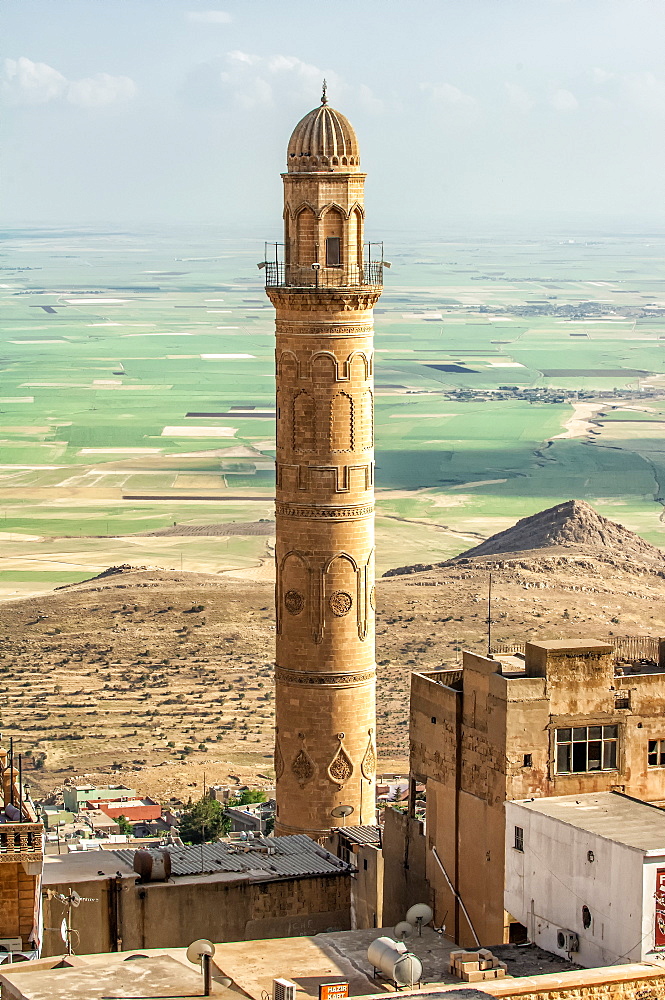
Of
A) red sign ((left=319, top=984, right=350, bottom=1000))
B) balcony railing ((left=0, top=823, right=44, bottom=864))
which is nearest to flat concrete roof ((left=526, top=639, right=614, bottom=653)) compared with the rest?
red sign ((left=319, top=984, right=350, bottom=1000))

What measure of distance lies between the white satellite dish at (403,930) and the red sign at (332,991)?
4.56 m

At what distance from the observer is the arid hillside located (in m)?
59.8

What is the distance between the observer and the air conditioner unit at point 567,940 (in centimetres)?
2617

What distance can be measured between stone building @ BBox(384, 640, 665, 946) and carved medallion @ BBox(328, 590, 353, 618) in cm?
433

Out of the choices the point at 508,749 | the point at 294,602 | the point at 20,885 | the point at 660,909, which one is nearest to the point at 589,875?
the point at 660,909

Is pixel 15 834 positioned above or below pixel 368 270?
below

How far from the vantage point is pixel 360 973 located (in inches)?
1009

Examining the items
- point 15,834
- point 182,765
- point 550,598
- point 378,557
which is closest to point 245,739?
point 182,765

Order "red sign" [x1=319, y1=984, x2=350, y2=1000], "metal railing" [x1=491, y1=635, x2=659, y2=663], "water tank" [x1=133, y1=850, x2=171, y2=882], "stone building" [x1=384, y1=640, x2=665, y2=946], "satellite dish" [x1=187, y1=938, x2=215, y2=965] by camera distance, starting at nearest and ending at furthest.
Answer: "satellite dish" [x1=187, y1=938, x2=215, y2=965] < "red sign" [x1=319, y1=984, x2=350, y2=1000] < "stone building" [x1=384, y1=640, x2=665, y2=946] < "water tank" [x1=133, y1=850, x2=171, y2=882] < "metal railing" [x1=491, y1=635, x2=659, y2=663]

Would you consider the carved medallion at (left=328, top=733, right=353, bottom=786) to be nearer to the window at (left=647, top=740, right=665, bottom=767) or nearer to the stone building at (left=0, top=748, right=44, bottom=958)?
the window at (left=647, top=740, right=665, bottom=767)

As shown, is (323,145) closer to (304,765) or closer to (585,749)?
(304,765)

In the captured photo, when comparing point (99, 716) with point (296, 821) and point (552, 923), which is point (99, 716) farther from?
point (552, 923)

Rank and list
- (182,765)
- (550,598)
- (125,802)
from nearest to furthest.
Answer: (125,802), (182,765), (550,598)

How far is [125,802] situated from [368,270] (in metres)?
22.6
